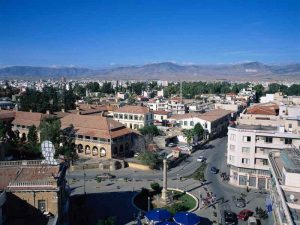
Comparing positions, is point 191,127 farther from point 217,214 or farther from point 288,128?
point 217,214

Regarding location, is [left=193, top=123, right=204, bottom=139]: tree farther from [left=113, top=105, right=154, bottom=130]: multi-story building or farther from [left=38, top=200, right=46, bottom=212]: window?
[left=38, top=200, right=46, bottom=212]: window

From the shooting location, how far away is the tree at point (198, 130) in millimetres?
73125

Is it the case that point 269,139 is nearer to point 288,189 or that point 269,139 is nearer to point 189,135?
point 288,189

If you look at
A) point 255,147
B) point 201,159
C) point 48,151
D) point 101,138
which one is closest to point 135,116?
point 101,138

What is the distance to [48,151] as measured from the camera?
31.2 metres

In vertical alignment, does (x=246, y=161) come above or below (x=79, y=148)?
above

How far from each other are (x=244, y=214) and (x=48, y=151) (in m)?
21.2

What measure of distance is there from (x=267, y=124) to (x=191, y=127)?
2732 cm

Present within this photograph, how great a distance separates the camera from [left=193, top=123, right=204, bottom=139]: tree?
73.1 m

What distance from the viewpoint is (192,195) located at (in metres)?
44.1

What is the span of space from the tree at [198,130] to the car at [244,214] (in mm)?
34683

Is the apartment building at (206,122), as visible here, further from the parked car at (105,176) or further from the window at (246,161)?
the parked car at (105,176)

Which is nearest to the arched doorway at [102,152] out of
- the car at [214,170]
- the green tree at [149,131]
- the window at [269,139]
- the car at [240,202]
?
the green tree at [149,131]

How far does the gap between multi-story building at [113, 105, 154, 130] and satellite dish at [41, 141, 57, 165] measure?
159 feet
